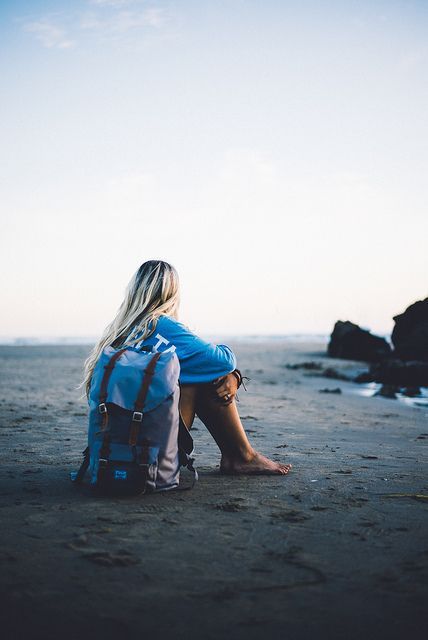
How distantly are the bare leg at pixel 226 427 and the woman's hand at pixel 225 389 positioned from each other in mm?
38

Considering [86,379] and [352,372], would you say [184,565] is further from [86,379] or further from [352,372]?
[352,372]

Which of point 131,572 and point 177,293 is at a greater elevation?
point 177,293

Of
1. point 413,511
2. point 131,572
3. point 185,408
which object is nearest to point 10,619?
point 131,572

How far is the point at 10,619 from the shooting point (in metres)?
1.78

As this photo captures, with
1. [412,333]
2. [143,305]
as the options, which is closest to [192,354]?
[143,305]

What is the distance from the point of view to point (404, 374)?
12.6 meters

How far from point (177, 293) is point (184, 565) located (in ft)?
6.74

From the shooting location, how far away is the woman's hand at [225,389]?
3.67 metres

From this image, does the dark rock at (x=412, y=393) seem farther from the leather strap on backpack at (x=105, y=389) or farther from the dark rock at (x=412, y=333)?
the leather strap on backpack at (x=105, y=389)

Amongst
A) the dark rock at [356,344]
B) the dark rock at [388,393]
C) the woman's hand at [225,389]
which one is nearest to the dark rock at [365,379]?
the dark rock at [388,393]

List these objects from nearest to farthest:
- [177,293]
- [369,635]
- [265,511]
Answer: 1. [369,635]
2. [265,511]
3. [177,293]

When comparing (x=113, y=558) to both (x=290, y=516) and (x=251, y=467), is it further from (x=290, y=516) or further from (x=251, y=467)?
(x=251, y=467)

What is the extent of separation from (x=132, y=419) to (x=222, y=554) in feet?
3.42

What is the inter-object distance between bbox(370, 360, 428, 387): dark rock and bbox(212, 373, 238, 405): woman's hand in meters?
9.78
